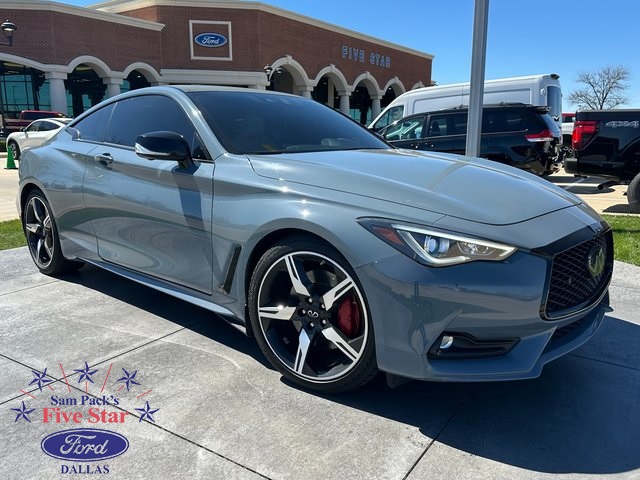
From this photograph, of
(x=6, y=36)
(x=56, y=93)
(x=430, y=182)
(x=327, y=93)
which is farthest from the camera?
(x=327, y=93)

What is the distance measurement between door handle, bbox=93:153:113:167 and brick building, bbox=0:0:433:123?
98.1 ft

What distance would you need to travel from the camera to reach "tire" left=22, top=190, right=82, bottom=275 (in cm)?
462

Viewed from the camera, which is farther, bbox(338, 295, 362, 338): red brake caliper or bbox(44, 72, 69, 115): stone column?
bbox(44, 72, 69, 115): stone column

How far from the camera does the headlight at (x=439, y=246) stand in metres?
2.27

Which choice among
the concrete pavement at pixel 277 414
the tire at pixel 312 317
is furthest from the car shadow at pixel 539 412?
the tire at pixel 312 317

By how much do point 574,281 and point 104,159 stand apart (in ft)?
10.3

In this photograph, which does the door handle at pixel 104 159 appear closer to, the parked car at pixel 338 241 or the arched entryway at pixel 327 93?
the parked car at pixel 338 241

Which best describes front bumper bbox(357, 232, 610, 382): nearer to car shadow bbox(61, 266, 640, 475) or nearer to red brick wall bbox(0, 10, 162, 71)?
car shadow bbox(61, 266, 640, 475)

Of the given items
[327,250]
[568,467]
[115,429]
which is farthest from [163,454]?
[568,467]

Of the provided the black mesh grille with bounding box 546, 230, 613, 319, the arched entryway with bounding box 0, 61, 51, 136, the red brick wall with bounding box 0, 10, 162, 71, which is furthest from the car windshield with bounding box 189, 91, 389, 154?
the arched entryway with bounding box 0, 61, 51, 136

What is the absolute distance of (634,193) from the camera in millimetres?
8297

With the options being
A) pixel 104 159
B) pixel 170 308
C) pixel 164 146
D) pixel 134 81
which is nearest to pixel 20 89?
pixel 134 81

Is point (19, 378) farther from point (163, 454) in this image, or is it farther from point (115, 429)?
point (163, 454)

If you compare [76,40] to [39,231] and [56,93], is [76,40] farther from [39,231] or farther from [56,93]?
[39,231]
